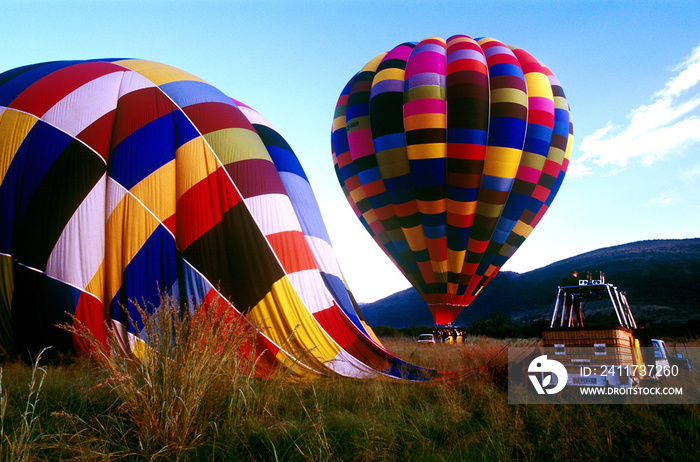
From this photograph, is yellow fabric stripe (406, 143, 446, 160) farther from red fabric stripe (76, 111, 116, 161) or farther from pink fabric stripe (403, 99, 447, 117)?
red fabric stripe (76, 111, 116, 161)

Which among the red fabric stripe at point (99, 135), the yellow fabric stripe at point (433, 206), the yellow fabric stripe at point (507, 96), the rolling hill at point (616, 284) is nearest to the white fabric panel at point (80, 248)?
the red fabric stripe at point (99, 135)

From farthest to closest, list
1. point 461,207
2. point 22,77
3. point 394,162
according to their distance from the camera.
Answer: point 394,162, point 461,207, point 22,77

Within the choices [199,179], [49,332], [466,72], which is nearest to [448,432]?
[199,179]

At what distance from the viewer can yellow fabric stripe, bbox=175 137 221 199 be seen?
5.65m

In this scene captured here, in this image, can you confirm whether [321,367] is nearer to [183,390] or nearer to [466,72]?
[183,390]

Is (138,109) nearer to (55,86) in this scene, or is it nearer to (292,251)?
(55,86)

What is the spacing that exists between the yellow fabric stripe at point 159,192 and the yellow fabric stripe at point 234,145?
0.67 meters

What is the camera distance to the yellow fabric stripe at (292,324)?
5273mm

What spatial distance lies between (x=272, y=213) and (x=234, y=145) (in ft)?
3.58

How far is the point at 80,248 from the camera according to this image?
523 cm

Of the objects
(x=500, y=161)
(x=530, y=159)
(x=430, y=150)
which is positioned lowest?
(x=500, y=161)

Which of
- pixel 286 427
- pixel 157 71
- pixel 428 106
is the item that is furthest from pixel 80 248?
pixel 428 106

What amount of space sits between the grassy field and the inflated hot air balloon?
9.95 metres

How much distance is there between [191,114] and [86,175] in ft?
5.00
